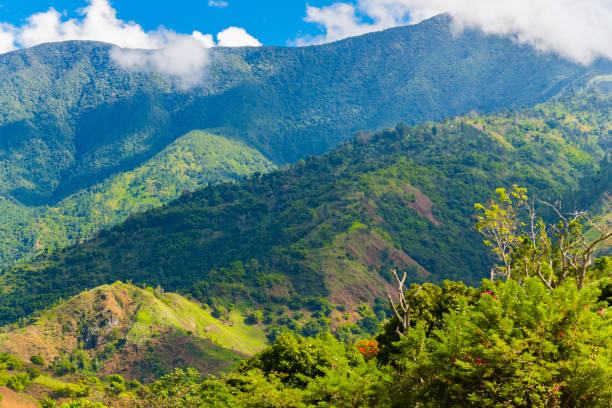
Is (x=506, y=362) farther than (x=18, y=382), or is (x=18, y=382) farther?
(x=18, y=382)

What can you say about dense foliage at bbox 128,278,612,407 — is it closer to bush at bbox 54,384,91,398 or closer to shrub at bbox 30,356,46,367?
bush at bbox 54,384,91,398

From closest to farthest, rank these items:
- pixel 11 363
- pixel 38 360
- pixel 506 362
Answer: pixel 506 362 < pixel 11 363 < pixel 38 360

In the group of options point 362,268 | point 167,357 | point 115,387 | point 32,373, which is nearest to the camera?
point 115,387

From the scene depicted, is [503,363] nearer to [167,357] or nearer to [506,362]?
[506,362]

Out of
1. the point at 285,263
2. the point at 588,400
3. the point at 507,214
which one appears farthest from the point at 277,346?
the point at 285,263

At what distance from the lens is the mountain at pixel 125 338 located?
121 m

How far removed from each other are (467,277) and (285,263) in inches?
2403

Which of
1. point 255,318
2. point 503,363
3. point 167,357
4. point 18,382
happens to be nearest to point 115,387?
point 18,382

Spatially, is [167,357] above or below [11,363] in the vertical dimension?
above

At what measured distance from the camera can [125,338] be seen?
420ft

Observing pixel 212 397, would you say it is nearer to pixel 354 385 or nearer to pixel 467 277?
pixel 354 385

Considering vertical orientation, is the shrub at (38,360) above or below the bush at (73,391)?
above

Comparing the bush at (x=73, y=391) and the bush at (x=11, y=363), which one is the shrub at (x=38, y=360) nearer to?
the bush at (x=11, y=363)

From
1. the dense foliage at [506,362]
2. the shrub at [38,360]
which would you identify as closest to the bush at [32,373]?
the shrub at [38,360]
